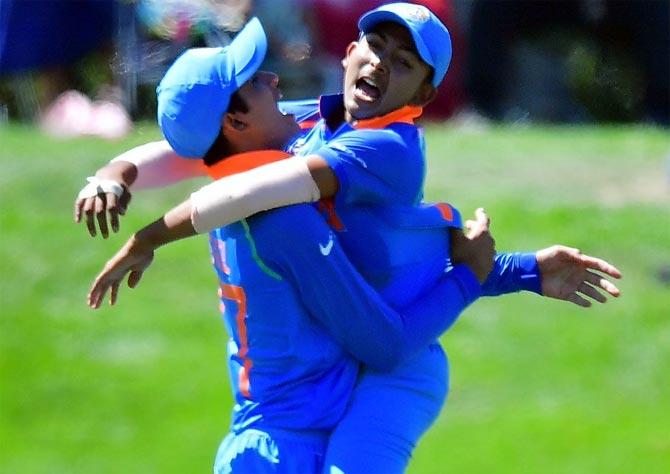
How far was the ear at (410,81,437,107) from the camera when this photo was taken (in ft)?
13.4

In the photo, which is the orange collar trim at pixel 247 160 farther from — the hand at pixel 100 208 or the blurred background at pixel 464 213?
the blurred background at pixel 464 213

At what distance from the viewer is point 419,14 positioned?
13.2 feet

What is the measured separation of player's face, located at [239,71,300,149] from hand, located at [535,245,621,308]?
0.73 meters

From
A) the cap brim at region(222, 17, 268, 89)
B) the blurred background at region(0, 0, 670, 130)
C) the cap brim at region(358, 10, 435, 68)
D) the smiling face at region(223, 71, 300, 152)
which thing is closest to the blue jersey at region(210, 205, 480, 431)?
the smiling face at region(223, 71, 300, 152)

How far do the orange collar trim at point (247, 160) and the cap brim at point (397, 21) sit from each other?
0.36 m

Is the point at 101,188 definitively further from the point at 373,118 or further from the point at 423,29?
the point at 423,29

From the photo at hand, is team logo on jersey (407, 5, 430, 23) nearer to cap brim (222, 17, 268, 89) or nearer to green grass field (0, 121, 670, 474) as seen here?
cap brim (222, 17, 268, 89)

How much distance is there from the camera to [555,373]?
875 cm

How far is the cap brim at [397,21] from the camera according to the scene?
13.0ft

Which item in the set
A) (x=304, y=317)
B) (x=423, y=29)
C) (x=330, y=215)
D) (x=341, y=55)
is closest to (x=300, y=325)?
(x=304, y=317)

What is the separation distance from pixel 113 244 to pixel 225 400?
1603 mm

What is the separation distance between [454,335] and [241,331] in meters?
5.07

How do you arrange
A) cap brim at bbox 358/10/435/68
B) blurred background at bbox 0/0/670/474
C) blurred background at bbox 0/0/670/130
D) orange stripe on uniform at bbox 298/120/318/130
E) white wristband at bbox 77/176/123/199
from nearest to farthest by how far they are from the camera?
cap brim at bbox 358/10/435/68, white wristband at bbox 77/176/123/199, orange stripe on uniform at bbox 298/120/318/130, blurred background at bbox 0/0/670/474, blurred background at bbox 0/0/670/130

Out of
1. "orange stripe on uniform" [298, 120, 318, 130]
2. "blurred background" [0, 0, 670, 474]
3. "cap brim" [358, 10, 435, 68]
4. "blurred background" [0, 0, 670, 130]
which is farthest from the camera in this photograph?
"blurred background" [0, 0, 670, 130]
